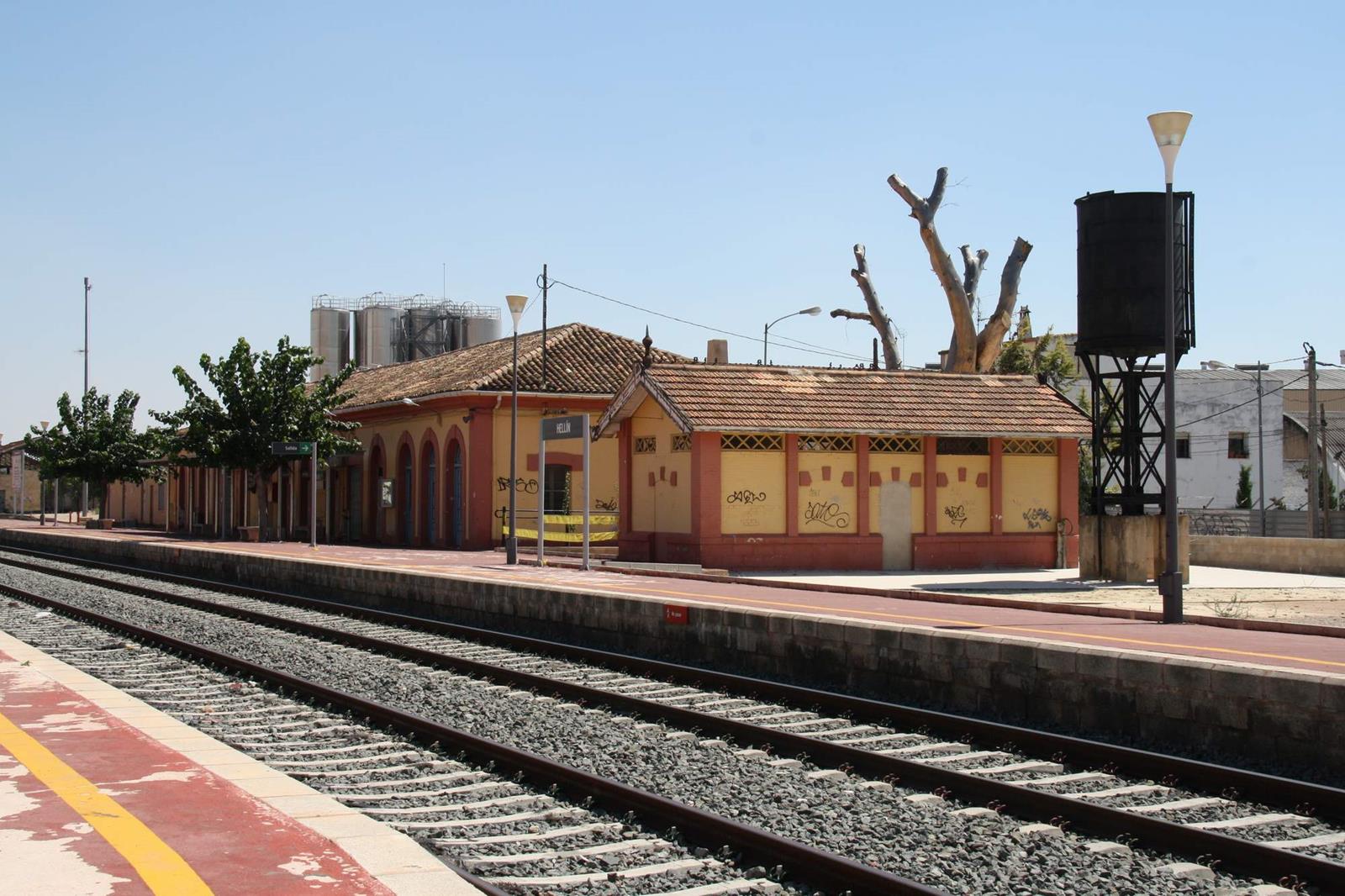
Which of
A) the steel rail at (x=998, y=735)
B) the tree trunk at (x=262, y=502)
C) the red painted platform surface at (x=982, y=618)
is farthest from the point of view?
the tree trunk at (x=262, y=502)

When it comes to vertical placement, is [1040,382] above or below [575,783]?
above

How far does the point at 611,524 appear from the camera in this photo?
36344 millimetres

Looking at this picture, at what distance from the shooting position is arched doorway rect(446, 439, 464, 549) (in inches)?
1534

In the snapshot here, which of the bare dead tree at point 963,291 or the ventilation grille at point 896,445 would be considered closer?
the ventilation grille at point 896,445

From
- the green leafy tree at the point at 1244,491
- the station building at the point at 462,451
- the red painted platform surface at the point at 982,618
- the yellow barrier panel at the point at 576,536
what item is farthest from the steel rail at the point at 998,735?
the green leafy tree at the point at 1244,491

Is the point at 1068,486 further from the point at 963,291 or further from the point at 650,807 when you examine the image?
the point at 650,807

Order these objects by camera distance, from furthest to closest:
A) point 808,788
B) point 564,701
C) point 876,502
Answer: point 876,502
point 564,701
point 808,788

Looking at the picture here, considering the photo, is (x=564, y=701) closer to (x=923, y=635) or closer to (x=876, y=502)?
(x=923, y=635)

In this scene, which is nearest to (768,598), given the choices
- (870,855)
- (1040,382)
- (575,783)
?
(575,783)

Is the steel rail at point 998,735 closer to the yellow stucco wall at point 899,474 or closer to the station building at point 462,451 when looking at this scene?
the yellow stucco wall at point 899,474

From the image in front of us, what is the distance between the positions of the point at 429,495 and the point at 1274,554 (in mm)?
22437

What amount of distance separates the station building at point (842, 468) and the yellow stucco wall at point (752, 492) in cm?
2

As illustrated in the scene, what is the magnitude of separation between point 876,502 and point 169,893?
25.1m

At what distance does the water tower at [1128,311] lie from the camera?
80.7ft
